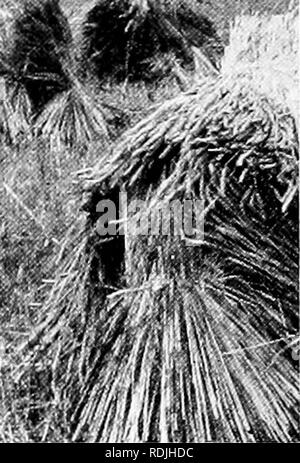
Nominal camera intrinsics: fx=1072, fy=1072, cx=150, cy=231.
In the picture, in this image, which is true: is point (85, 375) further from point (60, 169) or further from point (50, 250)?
point (60, 169)

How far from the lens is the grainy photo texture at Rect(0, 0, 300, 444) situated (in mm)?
2109

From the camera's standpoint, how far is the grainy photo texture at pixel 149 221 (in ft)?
6.92

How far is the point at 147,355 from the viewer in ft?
7.06

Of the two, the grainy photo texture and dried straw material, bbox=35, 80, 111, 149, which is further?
dried straw material, bbox=35, 80, 111, 149

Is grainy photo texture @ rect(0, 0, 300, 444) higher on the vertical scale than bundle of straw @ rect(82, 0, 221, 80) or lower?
lower

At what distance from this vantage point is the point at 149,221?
7.04ft
